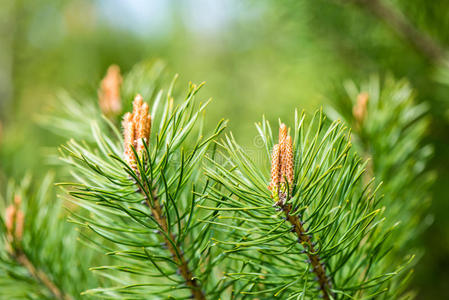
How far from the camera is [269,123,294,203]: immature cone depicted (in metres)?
0.30

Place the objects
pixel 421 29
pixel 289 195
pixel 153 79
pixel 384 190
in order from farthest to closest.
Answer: pixel 421 29 → pixel 153 79 → pixel 384 190 → pixel 289 195

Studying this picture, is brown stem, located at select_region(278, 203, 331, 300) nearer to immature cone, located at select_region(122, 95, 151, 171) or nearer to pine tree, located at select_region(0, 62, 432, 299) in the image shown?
Result: pine tree, located at select_region(0, 62, 432, 299)

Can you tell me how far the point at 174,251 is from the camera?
37 cm

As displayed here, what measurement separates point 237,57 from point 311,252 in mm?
2519

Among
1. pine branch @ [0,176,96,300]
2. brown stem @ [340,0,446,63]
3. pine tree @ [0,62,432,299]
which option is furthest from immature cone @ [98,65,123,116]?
brown stem @ [340,0,446,63]

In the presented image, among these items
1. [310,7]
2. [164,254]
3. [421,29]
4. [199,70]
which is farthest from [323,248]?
[199,70]

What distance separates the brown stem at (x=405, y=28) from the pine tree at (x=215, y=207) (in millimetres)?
173

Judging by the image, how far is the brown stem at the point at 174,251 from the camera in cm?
35

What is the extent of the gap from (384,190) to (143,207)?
309 mm

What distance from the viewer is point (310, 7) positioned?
0.90 meters

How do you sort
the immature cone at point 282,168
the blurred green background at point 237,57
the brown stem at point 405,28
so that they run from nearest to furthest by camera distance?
the immature cone at point 282,168 → the brown stem at point 405,28 → the blurred green background at point 237,57

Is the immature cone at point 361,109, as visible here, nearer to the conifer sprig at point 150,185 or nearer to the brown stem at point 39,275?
the conifer sprig at point 150,185

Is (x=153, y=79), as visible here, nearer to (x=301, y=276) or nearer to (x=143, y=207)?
(x=143, y=207)

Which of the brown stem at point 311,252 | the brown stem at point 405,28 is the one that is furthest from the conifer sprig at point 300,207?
the brown stem at point 405,28
